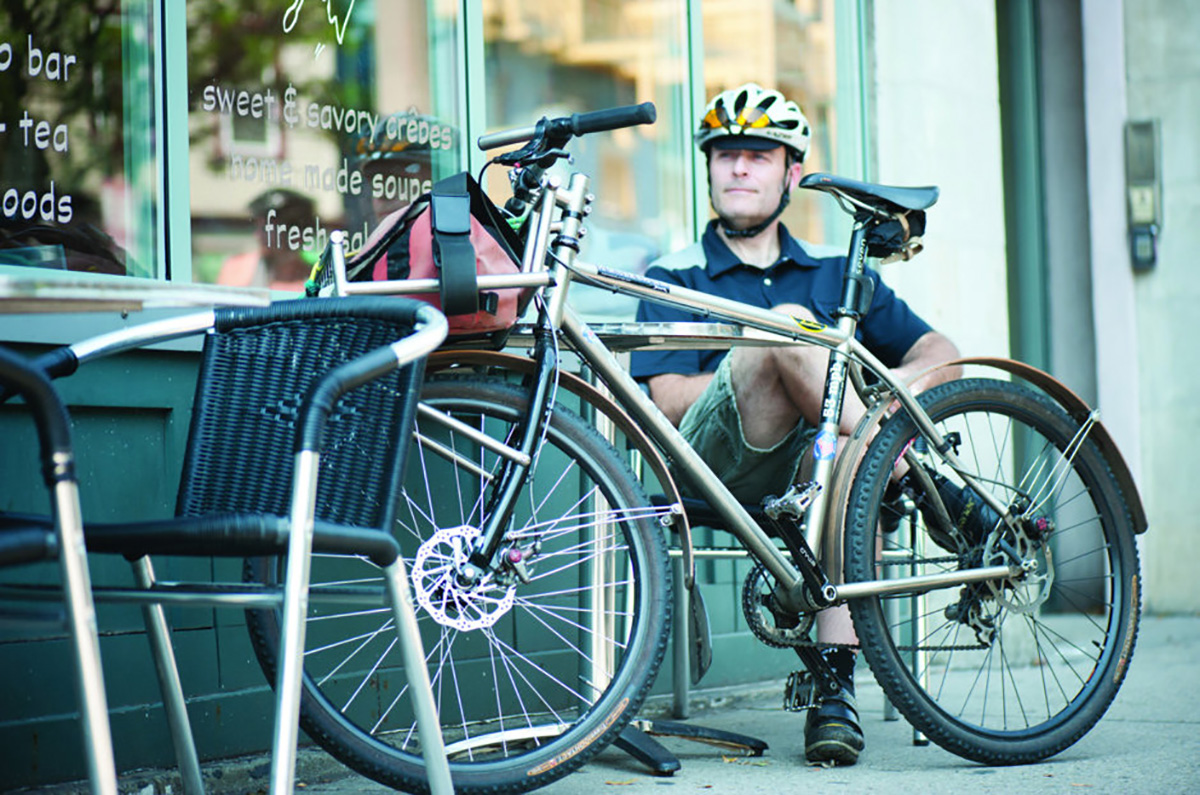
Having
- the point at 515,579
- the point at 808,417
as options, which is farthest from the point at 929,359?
the point at 515,579

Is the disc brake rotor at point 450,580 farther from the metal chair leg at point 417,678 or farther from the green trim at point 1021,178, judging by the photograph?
the green trim at point 1021,178

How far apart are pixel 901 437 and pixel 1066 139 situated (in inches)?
166

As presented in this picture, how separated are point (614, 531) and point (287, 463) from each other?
84 centimetres

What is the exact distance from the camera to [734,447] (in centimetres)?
351

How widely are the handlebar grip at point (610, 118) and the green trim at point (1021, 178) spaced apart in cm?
437

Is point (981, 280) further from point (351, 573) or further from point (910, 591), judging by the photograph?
point (351, 573)

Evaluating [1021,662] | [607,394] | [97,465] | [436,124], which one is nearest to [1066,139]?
[1021,662]

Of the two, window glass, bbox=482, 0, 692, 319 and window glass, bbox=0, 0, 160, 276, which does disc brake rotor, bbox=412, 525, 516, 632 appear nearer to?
window glass, bbox=0, 0, 160, 276

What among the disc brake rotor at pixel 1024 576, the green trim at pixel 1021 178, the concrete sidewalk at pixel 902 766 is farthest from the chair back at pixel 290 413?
the green trim at pixel 1021 178

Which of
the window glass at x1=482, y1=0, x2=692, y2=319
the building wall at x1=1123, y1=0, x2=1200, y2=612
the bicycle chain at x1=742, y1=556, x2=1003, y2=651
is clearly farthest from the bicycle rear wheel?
the building wall at x1=1123, y1=0, x2=1200, y2=612

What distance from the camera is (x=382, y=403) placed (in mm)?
2174

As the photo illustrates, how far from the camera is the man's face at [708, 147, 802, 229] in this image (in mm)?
3975

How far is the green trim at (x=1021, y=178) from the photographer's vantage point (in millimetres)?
6680

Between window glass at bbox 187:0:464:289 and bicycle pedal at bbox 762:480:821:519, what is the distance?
1.37 metres
